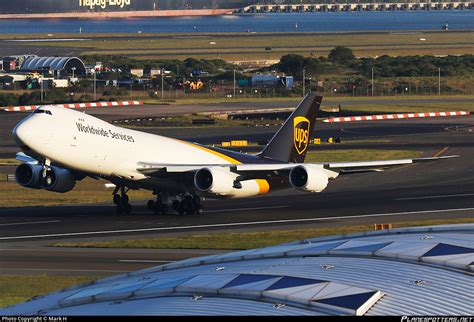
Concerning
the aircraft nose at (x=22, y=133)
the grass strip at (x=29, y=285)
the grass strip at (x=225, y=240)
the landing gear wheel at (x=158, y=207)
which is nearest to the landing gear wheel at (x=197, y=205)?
the landing gear wheel at (x=158, y=207)

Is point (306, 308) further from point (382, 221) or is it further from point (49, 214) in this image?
point (49, 214)

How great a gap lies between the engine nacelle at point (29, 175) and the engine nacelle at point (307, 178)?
13727 millimetres

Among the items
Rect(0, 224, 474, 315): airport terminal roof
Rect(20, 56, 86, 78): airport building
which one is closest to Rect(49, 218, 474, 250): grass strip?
Rect(0, 224, 474, 315): airport terminal roof

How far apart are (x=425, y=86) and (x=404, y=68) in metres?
18.0

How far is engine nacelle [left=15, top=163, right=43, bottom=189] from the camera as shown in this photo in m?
67.6

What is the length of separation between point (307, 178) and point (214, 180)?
194 inches

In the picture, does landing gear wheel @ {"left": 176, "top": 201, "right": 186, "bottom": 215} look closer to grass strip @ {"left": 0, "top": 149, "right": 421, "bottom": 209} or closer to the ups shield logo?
the ups shield logo

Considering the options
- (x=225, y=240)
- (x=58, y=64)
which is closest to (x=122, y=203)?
(x=225, y=240)

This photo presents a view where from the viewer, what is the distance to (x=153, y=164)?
67.2 m

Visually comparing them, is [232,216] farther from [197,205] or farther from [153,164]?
[153,164]

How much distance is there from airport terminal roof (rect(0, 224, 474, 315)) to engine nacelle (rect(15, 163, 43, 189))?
3584 cm

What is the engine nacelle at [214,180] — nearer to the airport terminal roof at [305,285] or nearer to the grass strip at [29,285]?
the grass strip at [29,285]

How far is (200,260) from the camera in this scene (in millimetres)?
33188

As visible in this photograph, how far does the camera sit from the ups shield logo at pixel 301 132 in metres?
72.8
